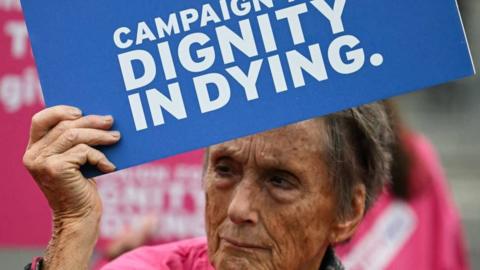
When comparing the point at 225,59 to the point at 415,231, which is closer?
the point at 225,59

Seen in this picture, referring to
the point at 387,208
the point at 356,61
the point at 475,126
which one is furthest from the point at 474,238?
the point at 356,61

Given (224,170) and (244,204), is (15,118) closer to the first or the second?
(224,170)

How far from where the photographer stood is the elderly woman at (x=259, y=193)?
317cm

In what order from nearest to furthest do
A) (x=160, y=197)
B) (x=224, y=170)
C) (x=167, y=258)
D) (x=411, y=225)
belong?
(x=224, y=170)
(x=167, y=258)
(x=160, y=197)
(x=411, y=225)

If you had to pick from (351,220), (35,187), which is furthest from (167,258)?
(35,187)

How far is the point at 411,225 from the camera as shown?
6422 mm

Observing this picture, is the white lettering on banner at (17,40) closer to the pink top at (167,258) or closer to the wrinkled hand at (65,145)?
the pink top at (167,258)

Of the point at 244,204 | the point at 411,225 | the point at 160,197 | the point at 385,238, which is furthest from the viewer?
the point at 411,225

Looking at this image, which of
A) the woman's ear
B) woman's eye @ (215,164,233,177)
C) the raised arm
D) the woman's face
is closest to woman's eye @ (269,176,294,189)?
the woman's face

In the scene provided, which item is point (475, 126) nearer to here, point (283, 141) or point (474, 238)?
point (474, 238)

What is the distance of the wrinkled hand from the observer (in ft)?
10.3

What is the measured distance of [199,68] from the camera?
3182 millimetres

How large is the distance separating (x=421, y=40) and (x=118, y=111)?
2.24 ft

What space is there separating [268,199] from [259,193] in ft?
0.10
